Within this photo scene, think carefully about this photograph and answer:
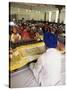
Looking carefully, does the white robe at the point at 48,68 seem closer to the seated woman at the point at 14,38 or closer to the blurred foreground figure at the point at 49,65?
the blurred foreground figure at the point at 49,65

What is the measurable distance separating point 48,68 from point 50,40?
10.9 inches

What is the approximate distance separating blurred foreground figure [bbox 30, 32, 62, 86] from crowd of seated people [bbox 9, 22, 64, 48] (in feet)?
0.19

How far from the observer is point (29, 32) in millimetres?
1737

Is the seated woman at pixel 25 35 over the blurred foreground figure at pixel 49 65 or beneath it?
over

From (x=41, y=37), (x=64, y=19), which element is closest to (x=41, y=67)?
(x=41, y=37)

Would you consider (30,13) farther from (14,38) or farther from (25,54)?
(25,54)

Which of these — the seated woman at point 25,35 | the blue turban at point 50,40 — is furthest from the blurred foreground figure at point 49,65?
the seated woman at point 25,35

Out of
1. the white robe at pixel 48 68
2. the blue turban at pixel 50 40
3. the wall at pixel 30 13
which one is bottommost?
the white robe at pixel 48 68

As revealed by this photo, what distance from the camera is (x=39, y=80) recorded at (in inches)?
68.9

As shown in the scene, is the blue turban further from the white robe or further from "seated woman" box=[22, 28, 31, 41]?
"seated woman" box=[22, 28, 31, 41]

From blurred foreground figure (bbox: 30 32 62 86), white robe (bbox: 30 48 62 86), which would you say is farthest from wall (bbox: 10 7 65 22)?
white robe (bbox: 30 48 62 86)

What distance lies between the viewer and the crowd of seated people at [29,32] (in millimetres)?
1697

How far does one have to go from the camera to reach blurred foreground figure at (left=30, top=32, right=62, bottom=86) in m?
1.75

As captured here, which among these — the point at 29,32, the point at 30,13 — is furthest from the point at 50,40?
the point at 30,13
